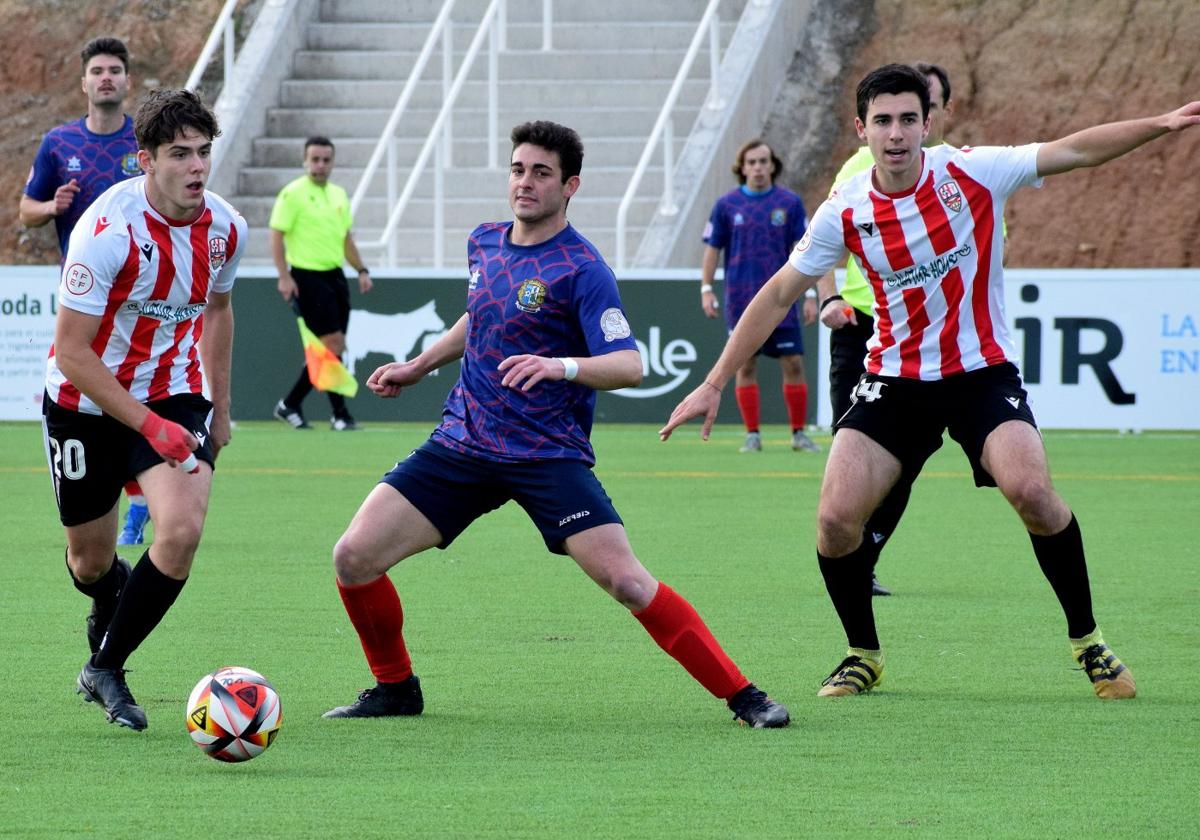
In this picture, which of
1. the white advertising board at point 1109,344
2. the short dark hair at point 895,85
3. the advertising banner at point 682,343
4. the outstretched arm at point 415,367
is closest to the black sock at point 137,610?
the outstretched arm at point 415,367

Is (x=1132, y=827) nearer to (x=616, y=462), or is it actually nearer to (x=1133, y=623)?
(x=1133, y=623)

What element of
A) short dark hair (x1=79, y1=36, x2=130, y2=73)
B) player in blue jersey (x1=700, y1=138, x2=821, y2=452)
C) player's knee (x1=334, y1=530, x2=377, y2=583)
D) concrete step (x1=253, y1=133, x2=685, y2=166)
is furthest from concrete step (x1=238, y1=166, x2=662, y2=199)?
player's knee (x1=334, y1=530, x2=377, y2=583)

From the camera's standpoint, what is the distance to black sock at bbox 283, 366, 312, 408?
663 inches

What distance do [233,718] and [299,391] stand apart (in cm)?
1197

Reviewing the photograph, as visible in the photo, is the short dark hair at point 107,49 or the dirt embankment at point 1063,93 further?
the dirt embankment at point 1063,93

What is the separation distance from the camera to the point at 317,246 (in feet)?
54.1

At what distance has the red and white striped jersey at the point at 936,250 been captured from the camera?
20.5 feet

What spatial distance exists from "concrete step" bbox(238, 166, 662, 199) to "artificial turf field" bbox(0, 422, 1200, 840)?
34.3 feet

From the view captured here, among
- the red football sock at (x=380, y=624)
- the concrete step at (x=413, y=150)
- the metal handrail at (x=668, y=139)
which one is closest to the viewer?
the red football sock at (x=380, y=624)

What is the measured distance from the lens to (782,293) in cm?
612

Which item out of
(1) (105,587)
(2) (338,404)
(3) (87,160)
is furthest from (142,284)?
(2) (338,404)

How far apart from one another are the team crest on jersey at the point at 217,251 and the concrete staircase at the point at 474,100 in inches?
577

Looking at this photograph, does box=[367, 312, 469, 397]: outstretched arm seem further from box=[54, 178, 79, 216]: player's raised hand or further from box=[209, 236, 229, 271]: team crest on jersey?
box=[54, 178, 79, 216]: player's raised hand

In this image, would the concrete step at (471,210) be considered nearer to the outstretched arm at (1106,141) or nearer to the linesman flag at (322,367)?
the linesman flag at (322,367)
